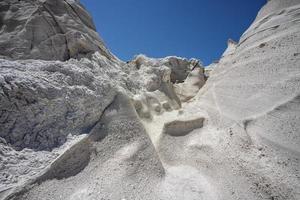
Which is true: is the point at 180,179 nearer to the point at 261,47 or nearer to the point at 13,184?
the point at 13,184

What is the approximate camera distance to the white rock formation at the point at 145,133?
1.99 metres

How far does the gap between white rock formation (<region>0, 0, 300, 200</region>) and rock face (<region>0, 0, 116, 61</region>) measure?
0.07m

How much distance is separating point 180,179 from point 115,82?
179cm

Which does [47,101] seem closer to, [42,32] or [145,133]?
[145,133]

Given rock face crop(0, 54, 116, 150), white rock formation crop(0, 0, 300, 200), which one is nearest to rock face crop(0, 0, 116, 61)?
white rock formation crop(0, 0, 300, 200)

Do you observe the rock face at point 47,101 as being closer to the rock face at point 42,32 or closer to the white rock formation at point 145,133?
the white rock formation at point 145,133

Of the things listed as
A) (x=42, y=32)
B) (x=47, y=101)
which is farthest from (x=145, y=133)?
(x=42, y=32)

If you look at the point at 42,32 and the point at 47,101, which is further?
the point at 42,32

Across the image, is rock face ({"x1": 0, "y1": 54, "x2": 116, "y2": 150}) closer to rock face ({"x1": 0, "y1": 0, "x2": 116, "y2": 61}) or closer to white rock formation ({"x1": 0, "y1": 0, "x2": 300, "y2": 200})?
white rock formation ({"x1": 0, "y1": 0, "x2": 300, "y2": 200})

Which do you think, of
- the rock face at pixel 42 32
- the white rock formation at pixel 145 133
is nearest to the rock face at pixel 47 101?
the white rock formation at pixel 145 133

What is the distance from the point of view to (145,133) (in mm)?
2754

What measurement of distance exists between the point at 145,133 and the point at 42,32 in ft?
8.29

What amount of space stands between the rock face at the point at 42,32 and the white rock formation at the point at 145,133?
70mm

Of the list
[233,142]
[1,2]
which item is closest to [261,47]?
[233,142]
